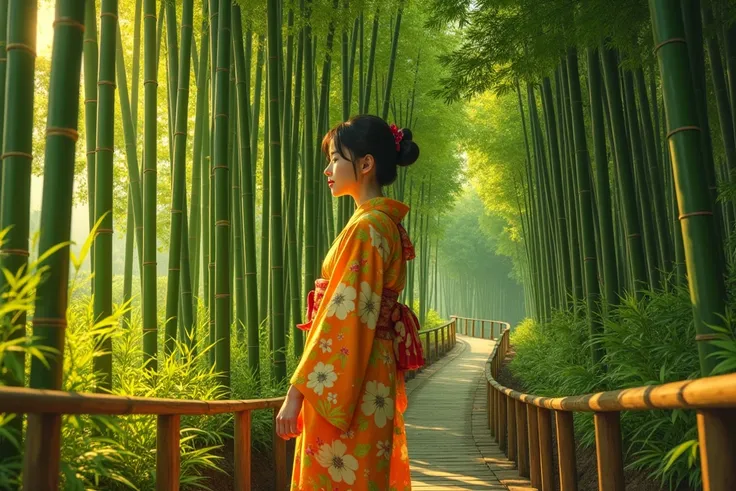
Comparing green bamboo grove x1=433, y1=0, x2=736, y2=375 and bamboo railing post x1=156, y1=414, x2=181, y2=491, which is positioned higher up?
green bamboo grove x1=433, y1=0, x2=736, y2=375

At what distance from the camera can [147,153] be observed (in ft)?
10.4

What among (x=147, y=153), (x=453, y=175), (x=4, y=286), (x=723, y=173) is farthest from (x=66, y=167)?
(x=453, y=175)

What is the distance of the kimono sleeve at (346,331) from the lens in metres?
1.63

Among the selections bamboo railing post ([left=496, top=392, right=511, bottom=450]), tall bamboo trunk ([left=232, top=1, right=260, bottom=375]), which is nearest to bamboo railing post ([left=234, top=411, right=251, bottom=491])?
tall bamboo trunk ([left=232, top=1, right=260, bottom=375])

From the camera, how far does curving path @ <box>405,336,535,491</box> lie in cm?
398

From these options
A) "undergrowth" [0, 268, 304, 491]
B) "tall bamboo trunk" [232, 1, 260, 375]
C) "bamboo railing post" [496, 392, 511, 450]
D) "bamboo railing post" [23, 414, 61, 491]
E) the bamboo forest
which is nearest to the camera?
Result: "bamboo railing post" [23, 414, 61, 491]

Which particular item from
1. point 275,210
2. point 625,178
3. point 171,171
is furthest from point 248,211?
point 625,178

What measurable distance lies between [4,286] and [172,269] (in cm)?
173

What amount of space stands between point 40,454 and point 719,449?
116 cm

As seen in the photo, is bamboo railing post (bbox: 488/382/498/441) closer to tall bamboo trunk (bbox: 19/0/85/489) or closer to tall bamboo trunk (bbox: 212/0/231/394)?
tall bamboo trunk (bbox: 212/0/231/394)

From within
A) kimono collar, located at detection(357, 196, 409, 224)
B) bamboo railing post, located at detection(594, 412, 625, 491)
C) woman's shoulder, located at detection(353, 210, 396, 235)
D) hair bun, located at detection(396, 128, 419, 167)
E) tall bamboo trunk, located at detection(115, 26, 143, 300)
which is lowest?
bamboo railing post, located at detection(594, 412, 625, 491)

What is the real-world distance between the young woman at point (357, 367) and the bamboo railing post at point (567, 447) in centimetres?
77

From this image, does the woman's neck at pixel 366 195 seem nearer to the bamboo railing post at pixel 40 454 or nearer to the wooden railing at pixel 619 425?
the wooden railing at pixel 619 425

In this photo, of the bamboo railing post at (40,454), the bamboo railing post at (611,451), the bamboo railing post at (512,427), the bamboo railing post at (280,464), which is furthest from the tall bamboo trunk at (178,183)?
the bamboo railing post at (512,427)
